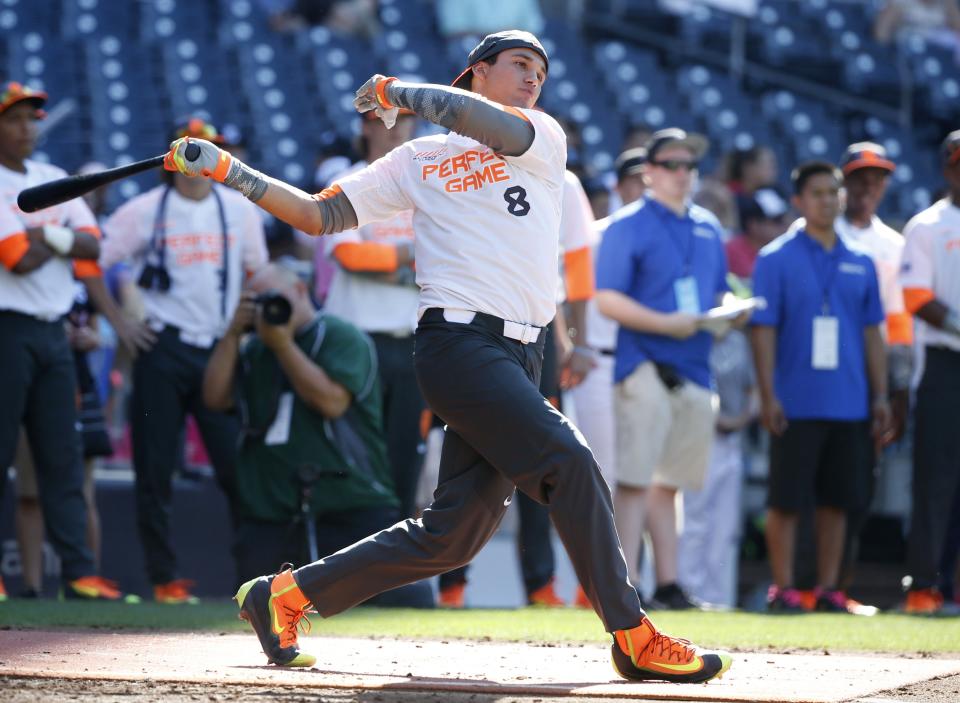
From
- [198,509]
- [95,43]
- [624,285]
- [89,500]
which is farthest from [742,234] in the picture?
[95,43]

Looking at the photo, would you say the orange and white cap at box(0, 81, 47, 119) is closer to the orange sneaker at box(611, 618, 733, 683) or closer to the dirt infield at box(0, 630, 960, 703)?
the dirt infield at box(0, 630, 960, 703)

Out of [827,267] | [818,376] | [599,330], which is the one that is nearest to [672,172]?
[827,267]

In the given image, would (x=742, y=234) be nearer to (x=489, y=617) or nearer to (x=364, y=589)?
(x=489, y=617)

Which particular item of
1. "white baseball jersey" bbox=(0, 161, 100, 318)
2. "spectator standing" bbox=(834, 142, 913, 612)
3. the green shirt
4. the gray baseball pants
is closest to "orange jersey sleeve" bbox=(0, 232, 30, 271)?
"white baseball jersey" bbox=(0, 161, 100, 318)

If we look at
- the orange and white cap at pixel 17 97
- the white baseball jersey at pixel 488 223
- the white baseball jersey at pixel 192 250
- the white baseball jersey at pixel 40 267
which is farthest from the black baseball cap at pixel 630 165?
the white baseball jersey at pixel 488 223

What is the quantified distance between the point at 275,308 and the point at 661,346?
1.83 meters

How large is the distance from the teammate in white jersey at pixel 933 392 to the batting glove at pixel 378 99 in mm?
3874

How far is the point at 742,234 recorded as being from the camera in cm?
997

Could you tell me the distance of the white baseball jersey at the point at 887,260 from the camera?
8.19 m

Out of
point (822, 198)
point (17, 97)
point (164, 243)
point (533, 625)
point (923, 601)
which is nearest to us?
point (533, 625)

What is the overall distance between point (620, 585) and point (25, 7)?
12420 millimetres

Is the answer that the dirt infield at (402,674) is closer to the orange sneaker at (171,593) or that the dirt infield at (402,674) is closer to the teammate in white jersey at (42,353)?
the teammate in white jersey at (42,353)

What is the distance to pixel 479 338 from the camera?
4207 millimetres

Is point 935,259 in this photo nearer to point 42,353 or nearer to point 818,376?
point 818,376
